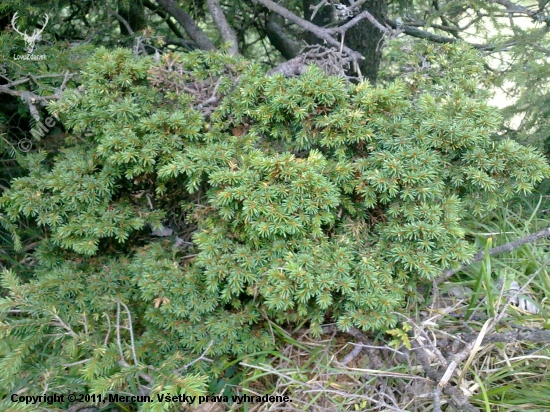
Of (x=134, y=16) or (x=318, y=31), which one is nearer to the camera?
(x=318, y=31)

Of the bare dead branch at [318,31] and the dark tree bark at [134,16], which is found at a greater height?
the dark tree bark at [134,16]

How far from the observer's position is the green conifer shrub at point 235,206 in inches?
67.4

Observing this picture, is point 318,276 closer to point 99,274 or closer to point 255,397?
point 255,397

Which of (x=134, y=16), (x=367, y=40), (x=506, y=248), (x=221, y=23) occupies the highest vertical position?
(x=134, y=16)

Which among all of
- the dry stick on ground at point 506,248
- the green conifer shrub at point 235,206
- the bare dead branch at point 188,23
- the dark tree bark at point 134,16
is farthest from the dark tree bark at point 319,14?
the dry stick on ground at point 506,248

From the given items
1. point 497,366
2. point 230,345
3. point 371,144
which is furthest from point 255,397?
point 371,144

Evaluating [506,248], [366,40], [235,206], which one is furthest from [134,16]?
[506,248]

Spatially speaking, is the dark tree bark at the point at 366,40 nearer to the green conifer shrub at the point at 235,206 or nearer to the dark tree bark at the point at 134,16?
the green conifer shrub at the point at 235,206

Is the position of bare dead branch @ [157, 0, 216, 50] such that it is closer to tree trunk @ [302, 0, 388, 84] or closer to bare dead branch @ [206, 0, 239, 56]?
bare dead branch @ [206, 0, 239, 56]

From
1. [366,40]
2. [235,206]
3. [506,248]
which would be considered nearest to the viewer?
[235,206]

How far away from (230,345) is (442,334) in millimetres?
921

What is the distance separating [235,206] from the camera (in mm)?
1743

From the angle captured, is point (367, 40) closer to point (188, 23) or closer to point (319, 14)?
point (319, 14)

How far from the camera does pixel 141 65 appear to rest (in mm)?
2025
